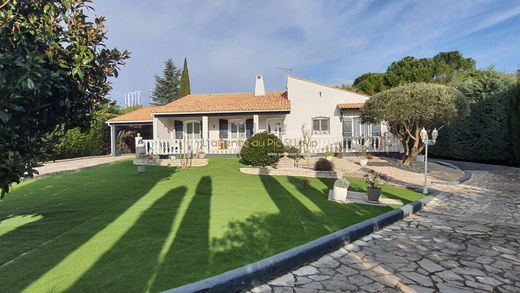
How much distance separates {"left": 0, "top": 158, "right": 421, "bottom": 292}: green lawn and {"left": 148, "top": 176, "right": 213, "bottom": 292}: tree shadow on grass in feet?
0.04

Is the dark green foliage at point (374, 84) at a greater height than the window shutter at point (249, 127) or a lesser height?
A: greater

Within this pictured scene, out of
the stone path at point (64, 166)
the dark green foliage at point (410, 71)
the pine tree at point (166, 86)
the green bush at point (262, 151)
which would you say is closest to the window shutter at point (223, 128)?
the stone path at point (64, 166)

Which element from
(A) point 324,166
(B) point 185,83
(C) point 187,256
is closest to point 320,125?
(A) point 324,166

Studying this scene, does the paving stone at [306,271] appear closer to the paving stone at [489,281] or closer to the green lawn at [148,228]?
the green lawn at [148,228]

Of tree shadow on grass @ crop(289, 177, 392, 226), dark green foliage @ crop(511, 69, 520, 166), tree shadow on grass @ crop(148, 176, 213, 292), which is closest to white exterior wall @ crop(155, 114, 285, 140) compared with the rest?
tree shadow on grass @ crop(289, 177, 392, 226)

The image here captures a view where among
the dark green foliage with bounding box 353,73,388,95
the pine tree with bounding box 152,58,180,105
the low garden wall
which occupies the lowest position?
the low garden wall

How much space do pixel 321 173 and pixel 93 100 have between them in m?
9.51

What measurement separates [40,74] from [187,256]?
284cm

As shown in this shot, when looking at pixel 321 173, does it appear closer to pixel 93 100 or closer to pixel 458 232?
pixel 458 232

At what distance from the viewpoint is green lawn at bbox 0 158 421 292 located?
11.8 feet

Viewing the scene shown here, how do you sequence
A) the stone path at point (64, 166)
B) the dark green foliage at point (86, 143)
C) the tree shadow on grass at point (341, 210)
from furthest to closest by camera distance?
the dark green foliage at point (86, 143)
the stone path at point (64, 166)
the tree shadow on grass at point (341, 210)

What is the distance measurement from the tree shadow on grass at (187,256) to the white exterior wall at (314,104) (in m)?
14.8

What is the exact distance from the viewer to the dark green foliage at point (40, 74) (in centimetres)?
313

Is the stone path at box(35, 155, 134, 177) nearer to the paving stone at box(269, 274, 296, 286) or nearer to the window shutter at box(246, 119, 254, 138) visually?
the window shutter at box(246, 119, 254, 138)
